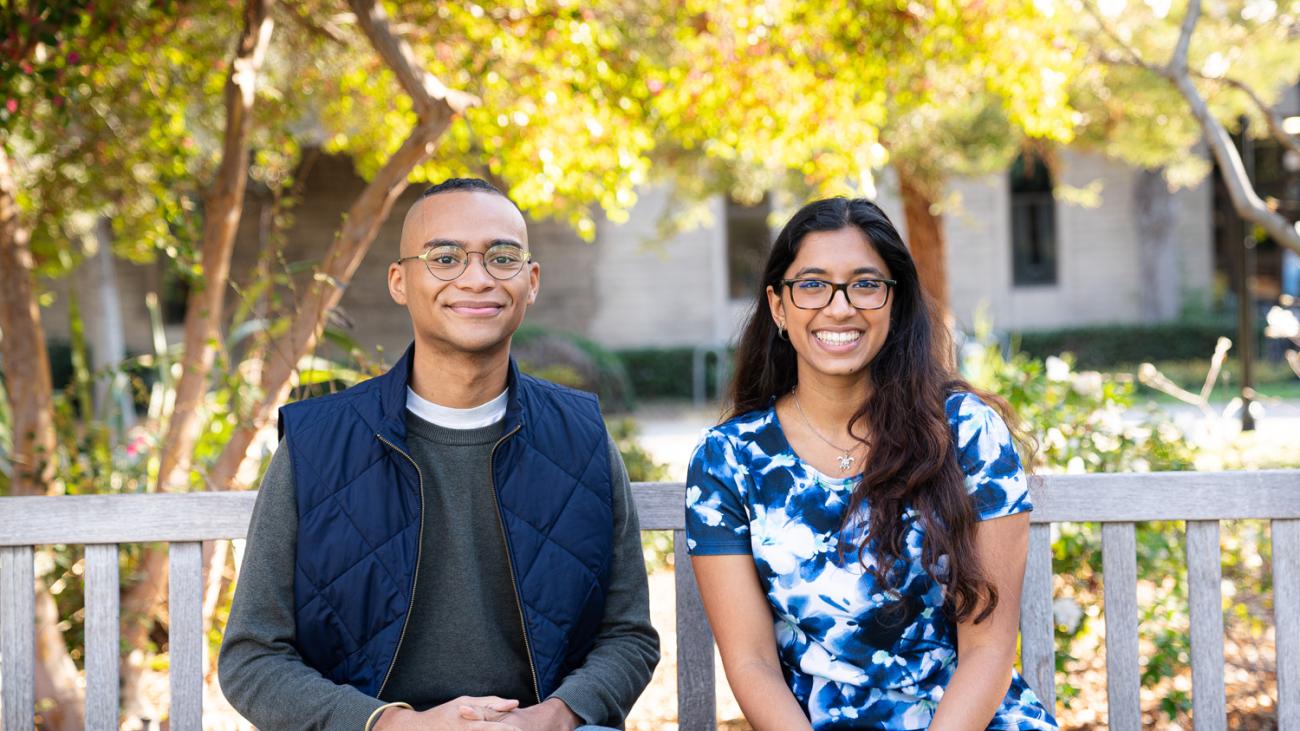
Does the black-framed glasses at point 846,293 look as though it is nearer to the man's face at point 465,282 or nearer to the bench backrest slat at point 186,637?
the man's face at point 465,282

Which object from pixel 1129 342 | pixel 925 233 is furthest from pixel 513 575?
pixel 1129 342

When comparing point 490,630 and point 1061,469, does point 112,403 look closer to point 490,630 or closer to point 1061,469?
point 490,630

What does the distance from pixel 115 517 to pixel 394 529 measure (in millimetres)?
841

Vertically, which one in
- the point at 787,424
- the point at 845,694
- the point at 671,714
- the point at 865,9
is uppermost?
the point at 865,9

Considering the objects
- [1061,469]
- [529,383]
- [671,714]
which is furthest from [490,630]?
[1061,469]

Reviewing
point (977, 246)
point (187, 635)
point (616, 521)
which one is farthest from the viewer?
point (977, 246)

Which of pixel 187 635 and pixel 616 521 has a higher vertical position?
pixel 616 521

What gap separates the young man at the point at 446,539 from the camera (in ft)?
7.38

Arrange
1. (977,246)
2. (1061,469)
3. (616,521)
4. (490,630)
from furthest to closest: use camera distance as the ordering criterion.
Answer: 1. (977,246)
2. (1061,469)
3. (616,521)
4. (490,630)

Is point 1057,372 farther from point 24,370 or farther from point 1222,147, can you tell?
point 24,370

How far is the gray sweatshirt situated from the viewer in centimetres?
222

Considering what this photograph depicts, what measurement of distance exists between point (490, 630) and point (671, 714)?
6.82 ft

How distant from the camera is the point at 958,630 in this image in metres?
2.37

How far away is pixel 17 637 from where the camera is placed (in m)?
2.71
